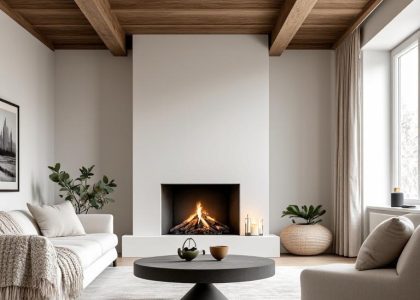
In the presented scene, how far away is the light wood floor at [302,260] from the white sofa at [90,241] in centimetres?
60

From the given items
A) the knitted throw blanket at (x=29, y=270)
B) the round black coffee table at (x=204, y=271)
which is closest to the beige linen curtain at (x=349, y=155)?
the round black coffee table at (x=204, y=271)

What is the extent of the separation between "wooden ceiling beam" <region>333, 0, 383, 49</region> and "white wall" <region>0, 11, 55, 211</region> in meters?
3.58

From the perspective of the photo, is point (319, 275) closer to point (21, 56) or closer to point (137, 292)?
point (137, 292)

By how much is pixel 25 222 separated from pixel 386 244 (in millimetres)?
3153

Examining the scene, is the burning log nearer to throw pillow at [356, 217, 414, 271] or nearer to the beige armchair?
the beige armchair

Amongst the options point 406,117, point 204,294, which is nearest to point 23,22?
point 204,294

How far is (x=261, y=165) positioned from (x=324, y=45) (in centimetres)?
176

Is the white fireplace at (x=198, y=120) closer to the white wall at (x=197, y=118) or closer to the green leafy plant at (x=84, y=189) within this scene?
the white wall at (x=197, y=118)

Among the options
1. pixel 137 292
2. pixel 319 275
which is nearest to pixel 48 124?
pixel 137 292

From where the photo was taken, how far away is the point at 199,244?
7.45m

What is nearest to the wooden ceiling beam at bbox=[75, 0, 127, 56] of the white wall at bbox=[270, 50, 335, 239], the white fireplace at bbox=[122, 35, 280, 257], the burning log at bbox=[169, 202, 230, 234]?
the white fireplace at bbox=[122, 35, 280, 257]

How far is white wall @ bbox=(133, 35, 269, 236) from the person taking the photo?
7605 millimetres

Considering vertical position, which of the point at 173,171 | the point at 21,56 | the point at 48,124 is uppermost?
the point at 21,56

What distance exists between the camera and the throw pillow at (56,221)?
586 cm
